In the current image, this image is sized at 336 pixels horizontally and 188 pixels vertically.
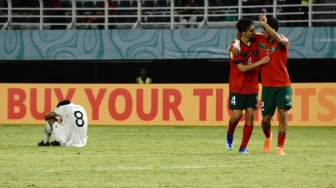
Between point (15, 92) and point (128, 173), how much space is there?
16.8m

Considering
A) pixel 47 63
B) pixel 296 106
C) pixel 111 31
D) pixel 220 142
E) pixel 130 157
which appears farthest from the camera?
pixel 47 63

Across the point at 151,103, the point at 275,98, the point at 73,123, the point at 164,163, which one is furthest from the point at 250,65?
the point at 151,103

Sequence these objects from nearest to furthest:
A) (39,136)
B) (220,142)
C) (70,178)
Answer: (70,178) → (220,142) → (39,136)

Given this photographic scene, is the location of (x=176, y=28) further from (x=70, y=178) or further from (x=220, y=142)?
(x=70, y=178)

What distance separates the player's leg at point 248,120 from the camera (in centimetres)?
1611

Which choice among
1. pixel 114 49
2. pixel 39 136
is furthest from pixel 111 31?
pixel 39 136

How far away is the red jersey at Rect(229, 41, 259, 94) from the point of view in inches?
627

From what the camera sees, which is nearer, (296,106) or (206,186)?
(206,186)

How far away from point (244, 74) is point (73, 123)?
13.0ft

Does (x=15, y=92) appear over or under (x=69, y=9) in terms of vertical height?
under

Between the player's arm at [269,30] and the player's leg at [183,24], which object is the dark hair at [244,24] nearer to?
the player's arm at [269,30]

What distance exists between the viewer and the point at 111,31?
1272 inches

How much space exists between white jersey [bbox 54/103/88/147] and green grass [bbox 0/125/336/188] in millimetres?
255

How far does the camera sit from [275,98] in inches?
618
